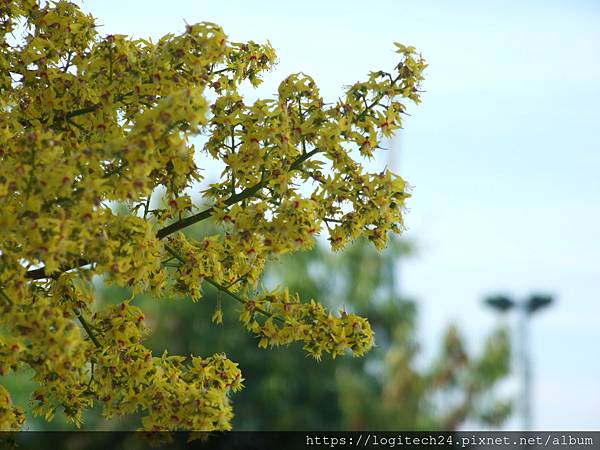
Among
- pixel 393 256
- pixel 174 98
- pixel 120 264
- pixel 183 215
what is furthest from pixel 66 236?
pixel 393 256

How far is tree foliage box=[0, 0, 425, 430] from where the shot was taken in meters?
5.54

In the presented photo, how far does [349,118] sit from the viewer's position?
608cm

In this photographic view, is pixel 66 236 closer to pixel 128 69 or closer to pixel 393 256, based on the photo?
pixel 128 69

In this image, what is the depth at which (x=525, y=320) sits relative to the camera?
28.2 m

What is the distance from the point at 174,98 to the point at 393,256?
Result: 2352 cm

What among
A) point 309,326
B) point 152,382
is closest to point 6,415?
point 152,382

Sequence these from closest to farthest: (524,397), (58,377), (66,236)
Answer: (66,236) → (58,377) → (524,397)

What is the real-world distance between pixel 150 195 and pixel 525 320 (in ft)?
76.5

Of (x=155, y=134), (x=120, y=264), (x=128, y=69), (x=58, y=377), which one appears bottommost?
(x=58, y=377)

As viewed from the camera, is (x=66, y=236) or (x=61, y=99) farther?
(x=61, y=99)

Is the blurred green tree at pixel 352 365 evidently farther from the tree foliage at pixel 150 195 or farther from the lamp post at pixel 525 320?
the tree foliage at pixel 150 195

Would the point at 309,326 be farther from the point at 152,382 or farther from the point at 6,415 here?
the point at 6,415

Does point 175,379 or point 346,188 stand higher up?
point 346,188

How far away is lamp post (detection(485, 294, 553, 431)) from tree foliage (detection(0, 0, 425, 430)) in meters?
22.5
